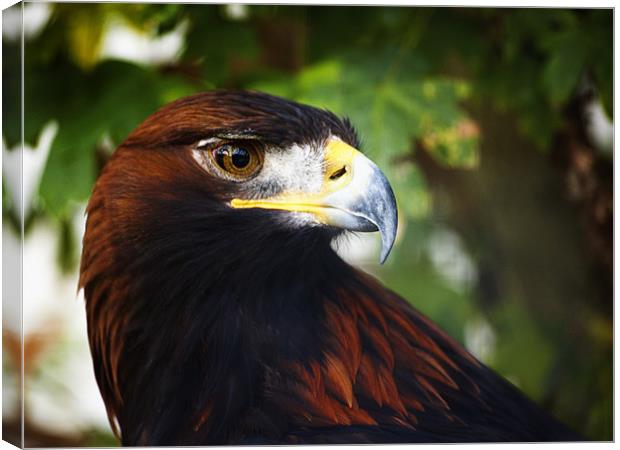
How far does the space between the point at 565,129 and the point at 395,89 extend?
59 cm

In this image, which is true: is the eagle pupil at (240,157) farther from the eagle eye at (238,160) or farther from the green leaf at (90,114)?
the green leaf at (90,114)

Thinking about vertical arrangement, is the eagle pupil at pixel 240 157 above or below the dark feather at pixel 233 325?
above

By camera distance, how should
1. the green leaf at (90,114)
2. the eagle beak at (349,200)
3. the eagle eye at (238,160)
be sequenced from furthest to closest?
the green leaf at (90,114) → the eagle eye at (238,160) → the eagle beak at (349,200)

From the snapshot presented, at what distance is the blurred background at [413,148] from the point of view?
2768mm

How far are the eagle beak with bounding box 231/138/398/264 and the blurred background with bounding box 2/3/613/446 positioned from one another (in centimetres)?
49

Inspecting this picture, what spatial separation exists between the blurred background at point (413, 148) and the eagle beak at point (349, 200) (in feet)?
1.61

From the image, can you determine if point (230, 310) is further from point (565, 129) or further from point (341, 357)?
point (565, 129)

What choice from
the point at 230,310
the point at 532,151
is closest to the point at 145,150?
the point at 230,310

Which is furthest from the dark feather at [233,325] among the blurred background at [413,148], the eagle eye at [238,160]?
the blurred background at [413,148]

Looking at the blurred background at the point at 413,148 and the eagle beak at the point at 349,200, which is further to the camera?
the blurred background at the point at 413,148

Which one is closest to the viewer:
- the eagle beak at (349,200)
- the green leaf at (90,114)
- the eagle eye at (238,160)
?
the eagle beak at (349,200)

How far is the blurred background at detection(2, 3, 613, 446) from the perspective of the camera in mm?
2768

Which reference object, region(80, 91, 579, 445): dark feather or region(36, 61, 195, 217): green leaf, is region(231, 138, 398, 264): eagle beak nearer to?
region(80, 91, 579, 445): dark feather

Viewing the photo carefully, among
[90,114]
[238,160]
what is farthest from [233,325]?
[90,114]
